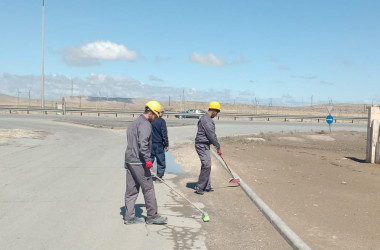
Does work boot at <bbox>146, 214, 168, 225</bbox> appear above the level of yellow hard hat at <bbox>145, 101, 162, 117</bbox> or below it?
below

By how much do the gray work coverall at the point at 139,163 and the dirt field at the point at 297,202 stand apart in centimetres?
99

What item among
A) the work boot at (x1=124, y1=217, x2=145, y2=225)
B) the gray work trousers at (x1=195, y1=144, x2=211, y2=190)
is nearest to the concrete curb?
the gray work trousers at (x1=195, y1=144, x2=211, y2=190)

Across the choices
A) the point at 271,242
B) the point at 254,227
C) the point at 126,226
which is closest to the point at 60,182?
the point at 126,226

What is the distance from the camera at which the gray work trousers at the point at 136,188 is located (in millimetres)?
6480

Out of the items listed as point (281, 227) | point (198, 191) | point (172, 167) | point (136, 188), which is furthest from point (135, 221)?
point (172, 167)

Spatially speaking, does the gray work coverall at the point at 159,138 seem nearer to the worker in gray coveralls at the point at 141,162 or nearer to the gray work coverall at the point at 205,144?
the gray work coverall at the point at 205,144

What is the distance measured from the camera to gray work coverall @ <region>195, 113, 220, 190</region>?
9008mm

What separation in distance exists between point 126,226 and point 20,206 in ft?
7.09

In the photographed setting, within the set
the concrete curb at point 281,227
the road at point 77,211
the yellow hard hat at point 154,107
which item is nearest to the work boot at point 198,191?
the road at point 77,211

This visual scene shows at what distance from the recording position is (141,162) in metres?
6.48

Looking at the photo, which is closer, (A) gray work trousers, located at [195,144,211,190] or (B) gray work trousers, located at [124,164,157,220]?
(B) gray work trousers, located at [124,164,157,220]

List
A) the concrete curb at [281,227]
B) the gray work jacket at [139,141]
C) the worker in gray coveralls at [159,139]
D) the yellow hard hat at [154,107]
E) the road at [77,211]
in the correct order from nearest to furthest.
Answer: the concrete curb at [281,227]
the road at [77,211]
the gray work jacket at [139,141]
the yellow hard hat at [154,107]
the worker in gray coveralls at [159,139]

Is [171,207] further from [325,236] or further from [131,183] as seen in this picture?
[325,236]

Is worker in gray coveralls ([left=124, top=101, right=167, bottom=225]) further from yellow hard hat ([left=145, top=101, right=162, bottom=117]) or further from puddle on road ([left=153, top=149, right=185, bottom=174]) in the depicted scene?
puddle on road ([left=153, top=149, right=185, bottom=174])
